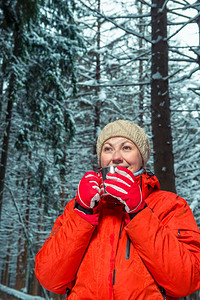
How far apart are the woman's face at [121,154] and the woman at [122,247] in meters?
0.17

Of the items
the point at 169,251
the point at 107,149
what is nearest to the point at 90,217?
the point at 169,251

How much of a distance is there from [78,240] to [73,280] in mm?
317

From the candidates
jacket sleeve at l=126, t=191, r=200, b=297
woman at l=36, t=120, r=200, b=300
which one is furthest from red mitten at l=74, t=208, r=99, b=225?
jacket sleeve at l=126, t=191, r=200, b=297

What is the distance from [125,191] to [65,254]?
51 centimetres

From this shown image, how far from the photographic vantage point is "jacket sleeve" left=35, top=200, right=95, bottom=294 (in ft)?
5.02

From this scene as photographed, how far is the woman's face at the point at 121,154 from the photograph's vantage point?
73.3 inches

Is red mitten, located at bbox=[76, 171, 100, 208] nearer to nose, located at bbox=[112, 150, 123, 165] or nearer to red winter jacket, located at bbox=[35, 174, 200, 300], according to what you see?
red winter jacket, located at bbox=[35, 174, 200, 300]

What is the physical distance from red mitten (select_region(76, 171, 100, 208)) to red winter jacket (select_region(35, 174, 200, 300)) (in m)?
0.11

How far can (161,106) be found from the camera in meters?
4.12

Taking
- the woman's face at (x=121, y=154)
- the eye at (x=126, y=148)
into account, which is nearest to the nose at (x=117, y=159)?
the woman's face at (x=121, y=154)

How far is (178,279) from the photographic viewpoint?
1396 millimetres

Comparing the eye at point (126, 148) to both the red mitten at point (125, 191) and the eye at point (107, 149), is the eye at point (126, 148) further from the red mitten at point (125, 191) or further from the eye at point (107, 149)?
the red mitten at point (125, 191)

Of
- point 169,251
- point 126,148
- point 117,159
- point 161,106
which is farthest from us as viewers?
point 161,106

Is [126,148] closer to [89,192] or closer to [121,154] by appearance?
[121,154]
